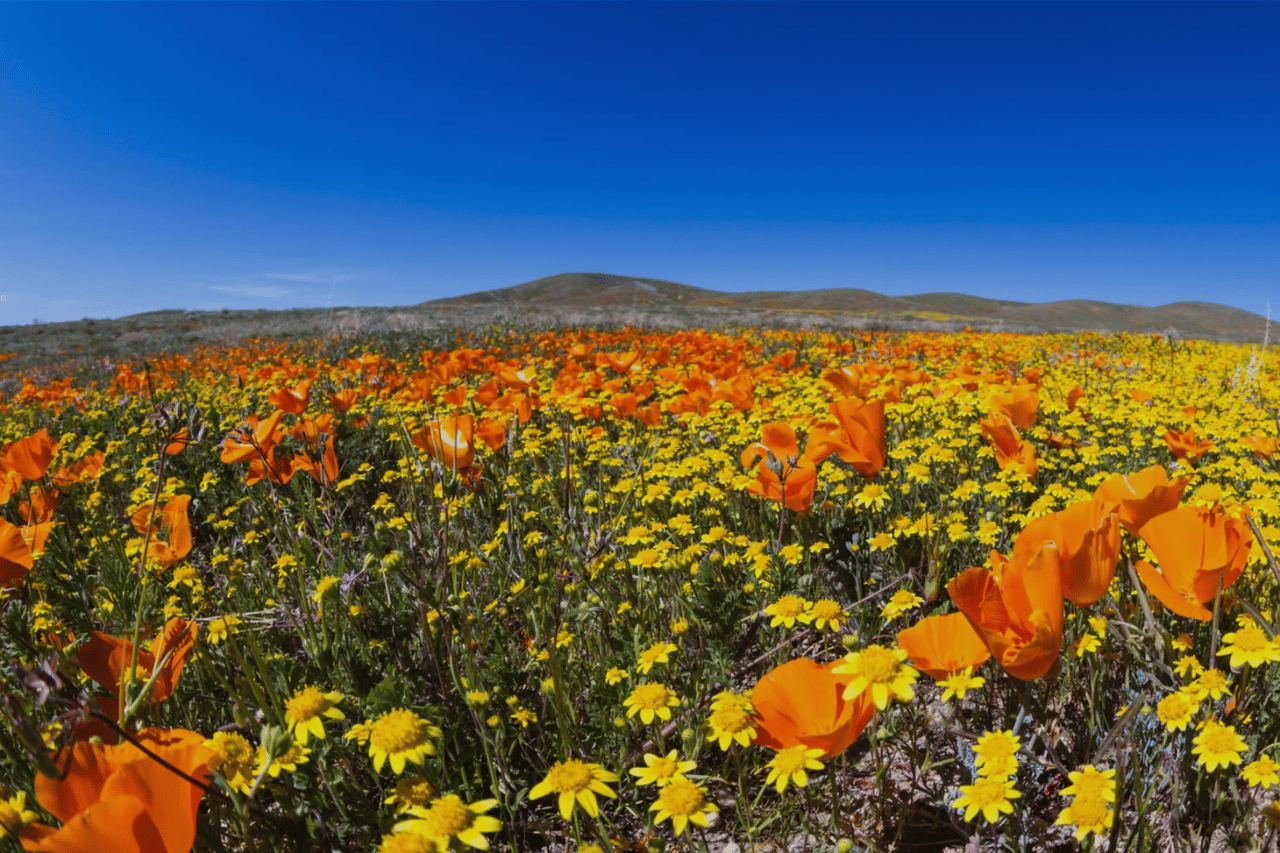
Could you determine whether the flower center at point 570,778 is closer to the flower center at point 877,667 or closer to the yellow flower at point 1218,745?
the flower center at point 877,667

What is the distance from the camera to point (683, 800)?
1.22 metres

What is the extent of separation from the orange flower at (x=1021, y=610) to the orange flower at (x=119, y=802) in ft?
3.68

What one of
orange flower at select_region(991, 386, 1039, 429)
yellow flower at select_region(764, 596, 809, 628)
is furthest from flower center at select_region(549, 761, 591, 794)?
orange flower at select_region(991, 386, 1039, 429)

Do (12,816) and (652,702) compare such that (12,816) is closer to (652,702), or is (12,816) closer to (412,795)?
(412,795)

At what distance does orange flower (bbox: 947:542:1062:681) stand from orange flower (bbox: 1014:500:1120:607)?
0.05 metres

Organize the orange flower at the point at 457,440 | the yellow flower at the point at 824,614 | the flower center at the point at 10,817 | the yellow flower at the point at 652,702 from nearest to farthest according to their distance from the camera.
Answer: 1. the flower center at the point at 10,817
2. the yellow flower at the point at 652,702
3. the yellow flower at the point at 824,614
4. the orange flower at the point at 457,440

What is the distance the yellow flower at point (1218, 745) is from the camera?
52.6 inches

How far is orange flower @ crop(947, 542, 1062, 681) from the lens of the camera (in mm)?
998

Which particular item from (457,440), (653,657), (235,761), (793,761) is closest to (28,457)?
(457,440)

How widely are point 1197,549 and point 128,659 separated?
2.12 meters

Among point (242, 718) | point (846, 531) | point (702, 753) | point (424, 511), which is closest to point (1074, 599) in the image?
point (702, 753)

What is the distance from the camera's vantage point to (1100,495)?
1.42 meters

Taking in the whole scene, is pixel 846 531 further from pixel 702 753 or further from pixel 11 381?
pixel 11 381

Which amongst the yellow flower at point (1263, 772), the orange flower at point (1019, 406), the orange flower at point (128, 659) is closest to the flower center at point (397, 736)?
the orange flower at point (128, 659)
